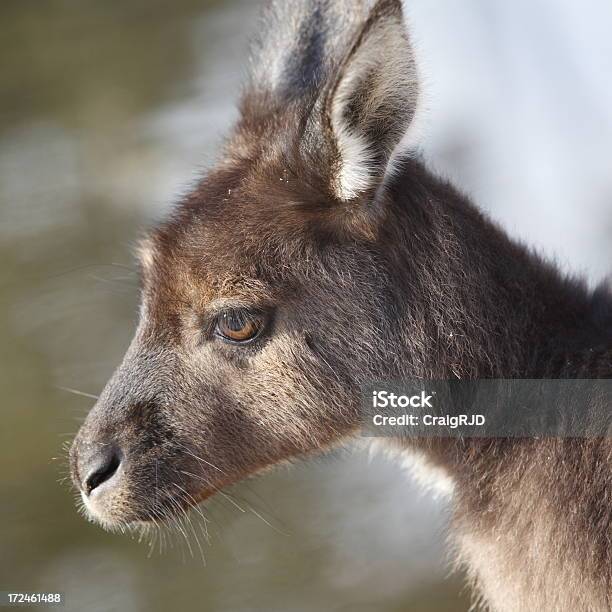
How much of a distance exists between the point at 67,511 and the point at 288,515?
1.16 metres

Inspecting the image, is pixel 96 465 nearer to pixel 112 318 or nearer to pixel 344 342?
pixel 344 342

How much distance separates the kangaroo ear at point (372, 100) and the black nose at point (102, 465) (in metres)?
1.01

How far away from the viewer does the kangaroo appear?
2.86m

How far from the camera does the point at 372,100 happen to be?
2717 mm

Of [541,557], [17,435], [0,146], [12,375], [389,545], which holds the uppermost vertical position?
[0,146]

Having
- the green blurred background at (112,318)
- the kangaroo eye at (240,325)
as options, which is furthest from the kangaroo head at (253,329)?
the green blurred background at (112,318)

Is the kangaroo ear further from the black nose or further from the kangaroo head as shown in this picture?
the black nose

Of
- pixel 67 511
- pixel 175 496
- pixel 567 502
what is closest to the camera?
pixel 567 502

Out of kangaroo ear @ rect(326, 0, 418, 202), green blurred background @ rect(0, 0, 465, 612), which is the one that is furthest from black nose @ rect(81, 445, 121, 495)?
kangaroo ear @ rect(326, 0, 418, 202)

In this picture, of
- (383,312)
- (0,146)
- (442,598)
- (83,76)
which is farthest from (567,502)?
(83,76)

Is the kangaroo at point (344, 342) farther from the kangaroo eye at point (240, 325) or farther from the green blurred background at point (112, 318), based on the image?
the green blurred background at point (112, 318)

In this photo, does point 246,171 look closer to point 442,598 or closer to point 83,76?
point 442,598

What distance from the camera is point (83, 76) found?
790cm

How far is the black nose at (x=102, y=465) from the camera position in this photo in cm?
306
